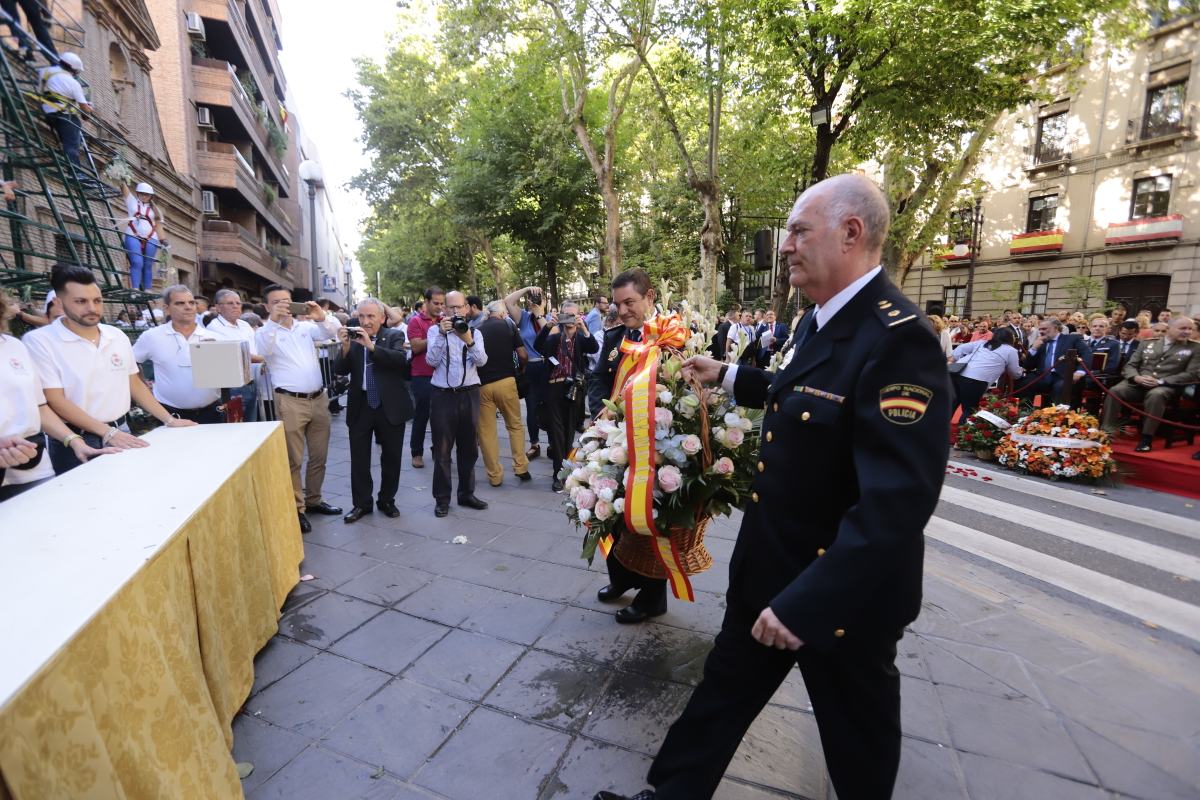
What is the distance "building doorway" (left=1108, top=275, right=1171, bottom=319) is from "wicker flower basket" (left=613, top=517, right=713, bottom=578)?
80.9ft

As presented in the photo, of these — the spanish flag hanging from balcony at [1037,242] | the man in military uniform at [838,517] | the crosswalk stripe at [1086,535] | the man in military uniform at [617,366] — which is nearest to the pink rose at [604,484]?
the man in military uniform at [617,366]

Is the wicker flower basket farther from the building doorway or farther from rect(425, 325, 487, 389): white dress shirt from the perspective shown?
the building doorway

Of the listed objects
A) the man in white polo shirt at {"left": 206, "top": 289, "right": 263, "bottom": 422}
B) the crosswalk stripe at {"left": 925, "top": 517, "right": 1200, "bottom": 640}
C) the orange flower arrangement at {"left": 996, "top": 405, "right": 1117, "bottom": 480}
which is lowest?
the crosswalk stripe at {"left": 925, "top": 517, "right": 1200, "bottom": 640}

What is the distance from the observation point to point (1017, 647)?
130 inches

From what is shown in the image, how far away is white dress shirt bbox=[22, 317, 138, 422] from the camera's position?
350 cm

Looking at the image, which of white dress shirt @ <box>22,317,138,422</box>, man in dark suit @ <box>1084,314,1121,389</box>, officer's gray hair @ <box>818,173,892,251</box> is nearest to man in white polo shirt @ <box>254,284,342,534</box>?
white dress shirt @ <box>22,317,138,422</box>

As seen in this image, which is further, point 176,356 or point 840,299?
point 176,356

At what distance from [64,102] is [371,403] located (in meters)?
5.59

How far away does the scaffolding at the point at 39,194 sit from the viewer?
5914 mm

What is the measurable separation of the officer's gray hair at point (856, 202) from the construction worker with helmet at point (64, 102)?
8.85 meters

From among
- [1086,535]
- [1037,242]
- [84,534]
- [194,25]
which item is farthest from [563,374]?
[1037,242]

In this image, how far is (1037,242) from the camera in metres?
23.2

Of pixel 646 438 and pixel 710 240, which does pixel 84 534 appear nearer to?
pixel 646 438

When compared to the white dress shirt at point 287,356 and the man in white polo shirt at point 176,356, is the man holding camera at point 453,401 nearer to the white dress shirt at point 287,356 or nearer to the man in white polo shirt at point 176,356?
the white dress shirt at point 287,356
